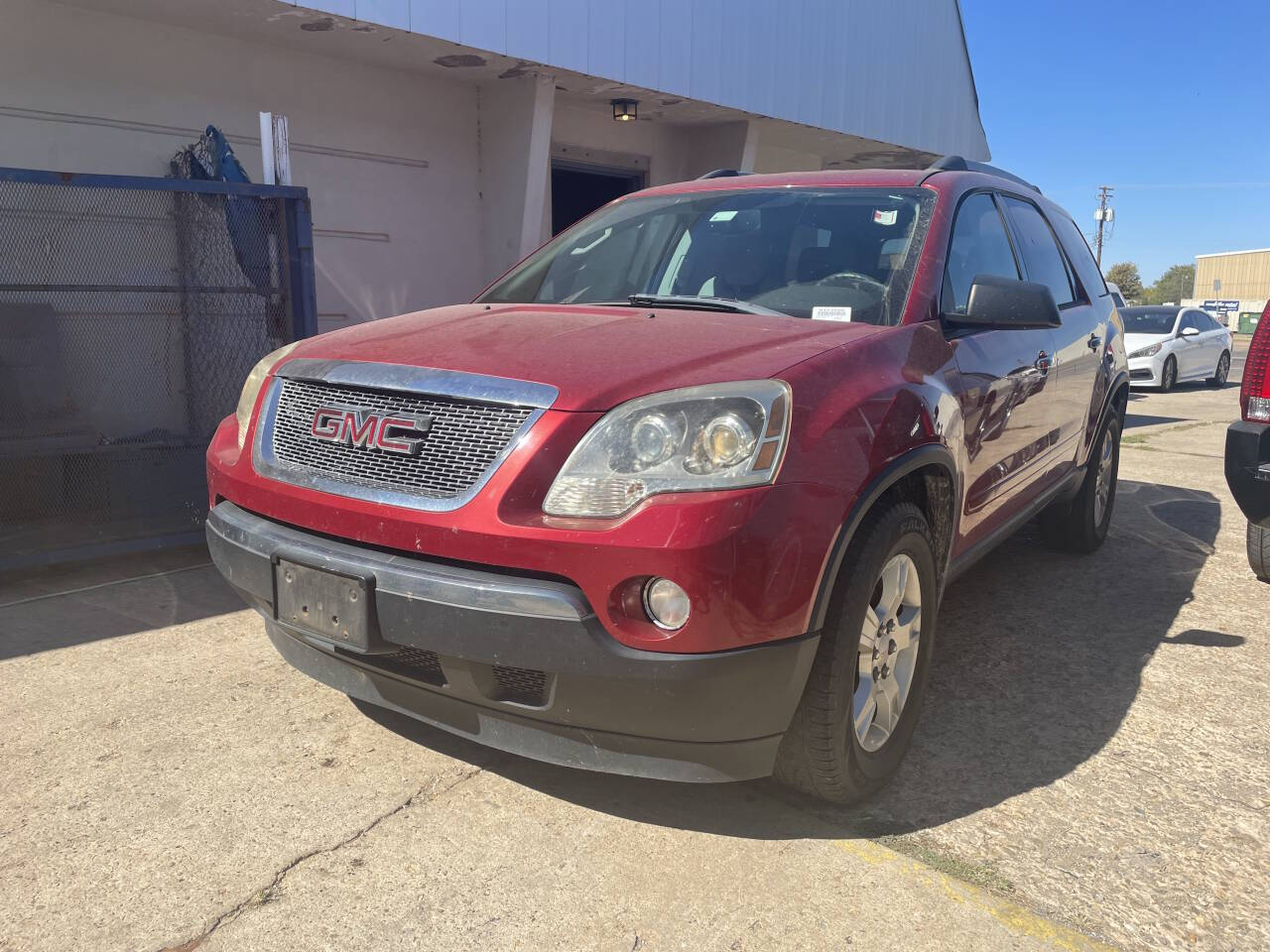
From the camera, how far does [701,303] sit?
2.98 meters

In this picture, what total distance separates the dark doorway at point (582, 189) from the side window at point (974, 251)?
727 cm

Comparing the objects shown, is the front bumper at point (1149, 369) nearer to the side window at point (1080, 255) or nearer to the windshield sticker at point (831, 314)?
the side window at point (1080, 255)

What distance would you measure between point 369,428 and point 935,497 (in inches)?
61.9

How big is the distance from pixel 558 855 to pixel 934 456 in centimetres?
140

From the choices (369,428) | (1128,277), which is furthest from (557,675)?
(1128,277)

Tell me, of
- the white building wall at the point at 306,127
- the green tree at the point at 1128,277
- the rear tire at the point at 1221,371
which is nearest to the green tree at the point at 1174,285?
the green tree at the point at 1128,277

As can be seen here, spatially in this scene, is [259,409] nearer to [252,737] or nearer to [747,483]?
[252,737]

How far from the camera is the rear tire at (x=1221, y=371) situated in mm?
17411

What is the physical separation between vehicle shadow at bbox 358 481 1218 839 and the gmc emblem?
98 cm

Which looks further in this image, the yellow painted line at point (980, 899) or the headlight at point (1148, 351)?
the headlight at point (1148, 351)

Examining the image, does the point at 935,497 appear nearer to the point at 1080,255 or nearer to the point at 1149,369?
the point at 1080,255

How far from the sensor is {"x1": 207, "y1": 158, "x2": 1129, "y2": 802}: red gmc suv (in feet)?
6.60

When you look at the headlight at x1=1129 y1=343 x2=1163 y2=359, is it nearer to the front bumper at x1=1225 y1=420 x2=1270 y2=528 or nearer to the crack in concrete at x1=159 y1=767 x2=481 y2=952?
the front bumper at x1=1225 y1=420 x2=1270 y2=528

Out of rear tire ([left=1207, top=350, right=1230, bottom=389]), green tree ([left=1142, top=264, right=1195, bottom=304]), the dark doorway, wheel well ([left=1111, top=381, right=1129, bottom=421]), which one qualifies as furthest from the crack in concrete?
green tree ([left=1142, top=264, right=1195, bottom=304])
